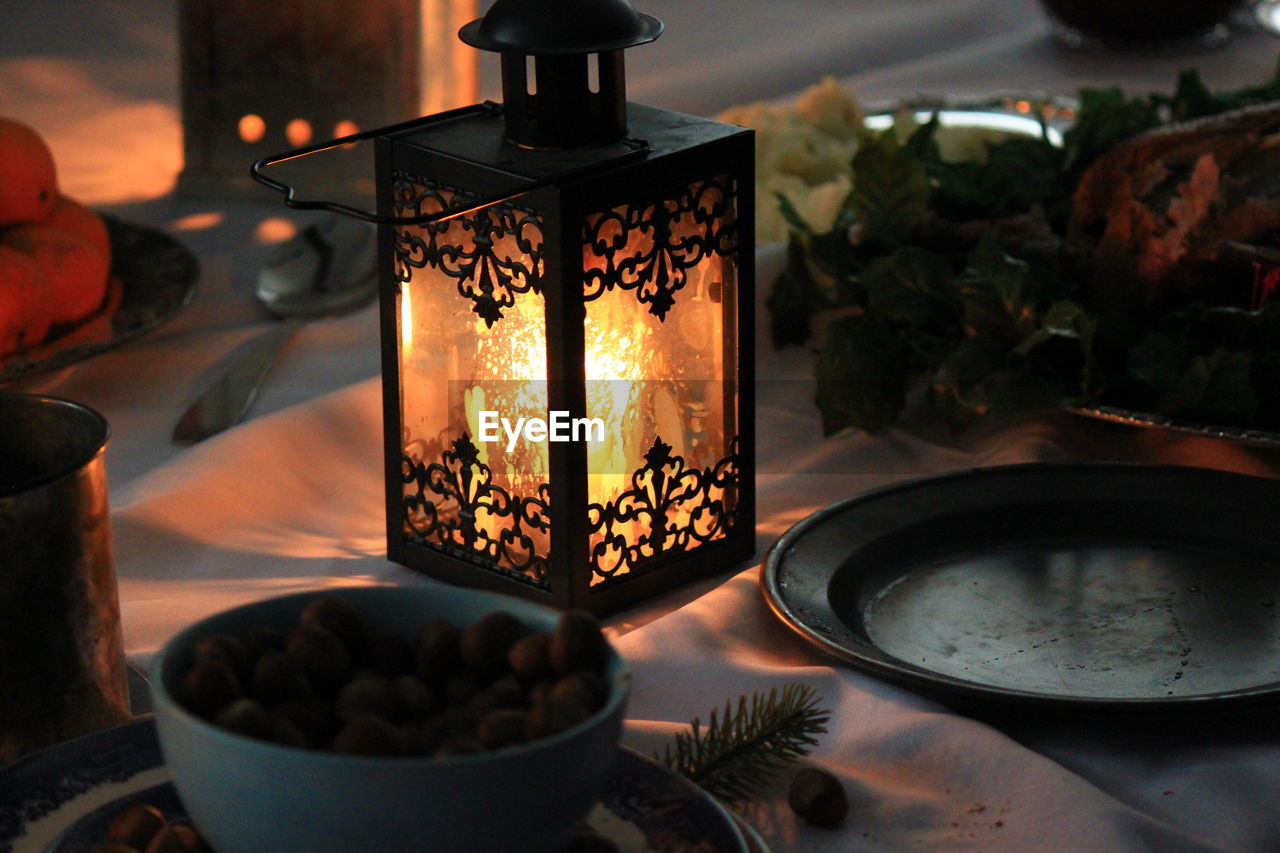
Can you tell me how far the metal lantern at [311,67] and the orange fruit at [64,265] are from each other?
30 centimetres

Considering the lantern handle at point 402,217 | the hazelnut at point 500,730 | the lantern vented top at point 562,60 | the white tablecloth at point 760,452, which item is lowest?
the white tablecloth at point 760,452

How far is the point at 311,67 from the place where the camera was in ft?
3.84

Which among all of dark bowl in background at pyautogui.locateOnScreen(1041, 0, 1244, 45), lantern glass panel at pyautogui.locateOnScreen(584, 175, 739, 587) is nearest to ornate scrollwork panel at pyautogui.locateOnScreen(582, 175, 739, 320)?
lantern glass panel at pyautogui.locateOnScreen(584, 175, 739, 587)

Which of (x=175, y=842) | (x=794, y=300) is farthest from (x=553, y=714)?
(x=794, y=300)

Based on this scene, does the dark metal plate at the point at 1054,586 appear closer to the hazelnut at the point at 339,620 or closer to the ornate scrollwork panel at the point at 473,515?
the ornate scrollwork panel at the point at 473,515

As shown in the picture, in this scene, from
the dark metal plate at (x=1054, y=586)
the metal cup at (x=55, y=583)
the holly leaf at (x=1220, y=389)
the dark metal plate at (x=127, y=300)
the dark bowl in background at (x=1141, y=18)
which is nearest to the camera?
the metal cup at (x=55, y=583)

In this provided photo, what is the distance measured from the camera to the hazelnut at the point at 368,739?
360 millimetres

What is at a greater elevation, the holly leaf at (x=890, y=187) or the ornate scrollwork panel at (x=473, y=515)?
the holly leaf at (x=890, y=187)

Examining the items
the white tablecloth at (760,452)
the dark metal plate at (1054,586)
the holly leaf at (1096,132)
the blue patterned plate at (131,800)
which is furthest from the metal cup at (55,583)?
the holly leaf at (1096,132)

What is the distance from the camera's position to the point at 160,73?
1.41m

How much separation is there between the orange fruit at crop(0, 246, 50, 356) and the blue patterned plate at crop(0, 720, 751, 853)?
0.40 meters

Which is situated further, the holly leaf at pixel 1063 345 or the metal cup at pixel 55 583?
the holly leaf at pixel 1063 345

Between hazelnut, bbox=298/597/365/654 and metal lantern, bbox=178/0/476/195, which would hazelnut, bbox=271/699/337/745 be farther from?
metal lantern, bbox=178/0/476/195

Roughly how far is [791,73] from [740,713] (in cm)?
101
